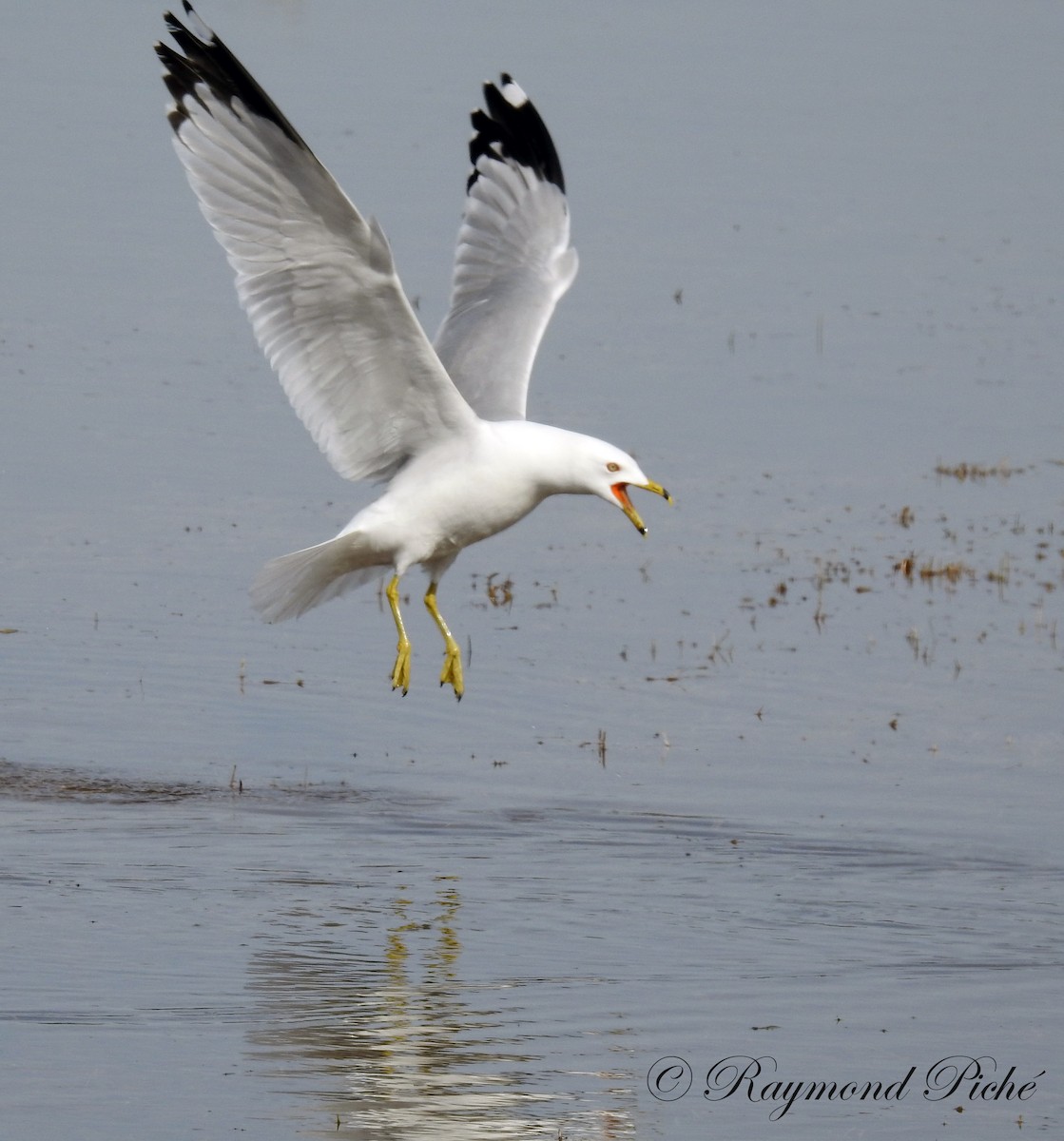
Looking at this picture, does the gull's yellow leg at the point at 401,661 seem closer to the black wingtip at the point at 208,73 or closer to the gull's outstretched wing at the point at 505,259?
the gull's outstretched wing at the point at 505,259

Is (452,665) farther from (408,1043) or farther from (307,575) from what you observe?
(408,1043)

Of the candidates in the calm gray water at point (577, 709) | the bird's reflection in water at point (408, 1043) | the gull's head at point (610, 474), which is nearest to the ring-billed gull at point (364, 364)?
the gull's head at point (610, 474)

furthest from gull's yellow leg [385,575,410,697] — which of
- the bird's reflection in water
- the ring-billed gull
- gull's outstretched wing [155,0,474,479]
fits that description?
the bird's reflection in water

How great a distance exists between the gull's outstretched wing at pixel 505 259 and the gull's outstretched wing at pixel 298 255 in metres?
1.04

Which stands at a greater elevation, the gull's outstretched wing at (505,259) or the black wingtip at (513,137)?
the black wingtip at (513,137)

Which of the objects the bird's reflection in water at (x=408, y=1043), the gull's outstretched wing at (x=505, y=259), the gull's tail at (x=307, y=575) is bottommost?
the bird's reflection in water at (x=408, y=1043)

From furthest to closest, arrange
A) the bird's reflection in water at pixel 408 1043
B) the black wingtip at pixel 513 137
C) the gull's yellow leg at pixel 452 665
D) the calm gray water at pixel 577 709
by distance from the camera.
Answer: the black wingtip at pixel 513 137 → the gull's yellow leg at pixel 452 665 → the calm gray water at pixel 577 709 → the bird's reflection in water at pixel 408 1043

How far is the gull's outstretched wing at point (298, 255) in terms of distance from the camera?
25.6 feet

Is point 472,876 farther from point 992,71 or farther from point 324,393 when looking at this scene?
point 992,71

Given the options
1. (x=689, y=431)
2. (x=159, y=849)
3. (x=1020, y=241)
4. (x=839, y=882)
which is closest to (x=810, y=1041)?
(x=839, y=882)

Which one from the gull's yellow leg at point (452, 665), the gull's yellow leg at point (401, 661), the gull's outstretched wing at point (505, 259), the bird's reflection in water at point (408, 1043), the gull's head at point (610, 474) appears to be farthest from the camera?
the gull's outstretched wing at point (505, 259)

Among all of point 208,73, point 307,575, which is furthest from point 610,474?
point 208,73

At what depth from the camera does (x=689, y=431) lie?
14.6m

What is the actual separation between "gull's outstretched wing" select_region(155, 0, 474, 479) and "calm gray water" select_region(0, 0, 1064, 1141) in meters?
1.65
